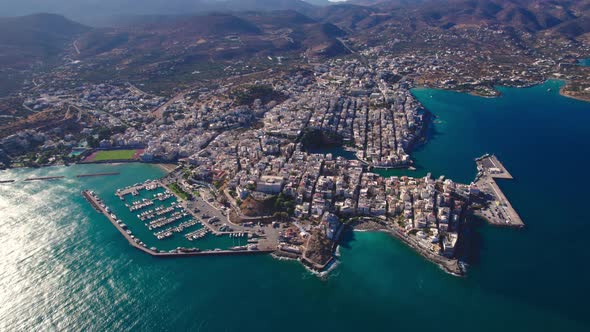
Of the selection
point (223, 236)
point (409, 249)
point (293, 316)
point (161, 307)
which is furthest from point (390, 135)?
point (161, 307)

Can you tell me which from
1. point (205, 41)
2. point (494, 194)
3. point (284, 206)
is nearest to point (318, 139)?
point (284, 206)

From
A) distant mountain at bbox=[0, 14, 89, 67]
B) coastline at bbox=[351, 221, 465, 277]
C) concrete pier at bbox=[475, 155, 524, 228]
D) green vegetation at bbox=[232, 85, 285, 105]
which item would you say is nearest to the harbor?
coastline at bbox=[351, 221, 465, 277]

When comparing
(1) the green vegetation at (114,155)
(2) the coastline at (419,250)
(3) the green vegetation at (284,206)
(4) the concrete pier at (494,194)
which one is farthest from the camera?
(1) the green vegetation at (114,155)

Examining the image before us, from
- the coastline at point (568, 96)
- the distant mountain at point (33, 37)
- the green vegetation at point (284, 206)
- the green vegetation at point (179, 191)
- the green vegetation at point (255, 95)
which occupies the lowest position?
the distant mountain at point (33, 37)

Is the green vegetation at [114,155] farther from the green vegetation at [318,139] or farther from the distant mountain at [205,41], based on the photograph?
the distant mountain at [205,41]

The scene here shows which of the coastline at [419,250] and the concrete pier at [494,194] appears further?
the concrete pier at [494,194]

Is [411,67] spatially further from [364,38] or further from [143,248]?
[143,248]

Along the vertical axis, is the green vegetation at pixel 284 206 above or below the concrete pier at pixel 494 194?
below

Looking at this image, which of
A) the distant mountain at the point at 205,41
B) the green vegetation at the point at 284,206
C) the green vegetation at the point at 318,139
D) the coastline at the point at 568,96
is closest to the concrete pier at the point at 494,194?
the green vegetation at the point at 284,206
